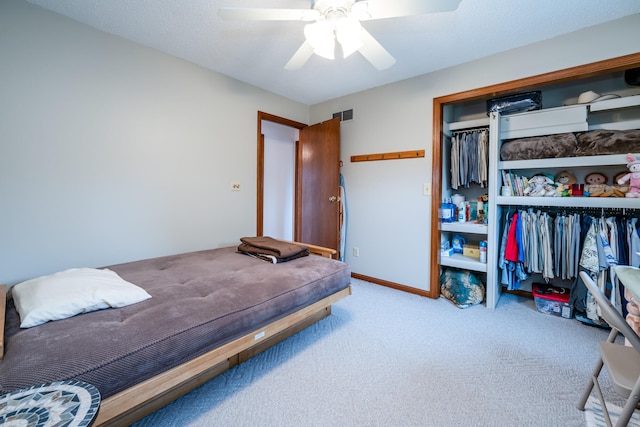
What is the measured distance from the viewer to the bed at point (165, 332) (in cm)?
96

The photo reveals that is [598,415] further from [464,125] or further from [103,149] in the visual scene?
[103,149]

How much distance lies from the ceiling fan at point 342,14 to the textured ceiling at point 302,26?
0.36 metres

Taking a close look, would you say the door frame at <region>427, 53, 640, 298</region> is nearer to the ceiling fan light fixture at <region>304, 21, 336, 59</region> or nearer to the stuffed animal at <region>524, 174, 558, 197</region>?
the stuffed animal at <region>524, 174, 558, 197</region>

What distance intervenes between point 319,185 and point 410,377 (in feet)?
8.05

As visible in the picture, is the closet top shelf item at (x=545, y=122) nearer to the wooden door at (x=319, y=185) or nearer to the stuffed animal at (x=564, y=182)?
the stuffed animal at (x=564, y=182)

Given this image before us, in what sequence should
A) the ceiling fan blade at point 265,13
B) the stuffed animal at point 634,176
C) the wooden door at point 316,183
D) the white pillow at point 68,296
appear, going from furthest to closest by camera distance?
the wooden door at point 316,183
the stuffed animal at point 634,176
the ceiling fan blade at point 265,13
the white pillow at point 68,296

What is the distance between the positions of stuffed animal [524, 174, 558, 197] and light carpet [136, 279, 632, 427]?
3.71 ft

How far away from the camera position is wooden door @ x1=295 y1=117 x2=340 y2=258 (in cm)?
333

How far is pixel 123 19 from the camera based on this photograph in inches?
75.5

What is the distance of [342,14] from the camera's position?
4.96 feet

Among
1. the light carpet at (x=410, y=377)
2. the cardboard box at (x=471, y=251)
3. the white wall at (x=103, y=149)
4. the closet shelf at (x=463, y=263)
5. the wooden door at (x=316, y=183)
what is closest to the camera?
the light carpet at (x=410, y=377)

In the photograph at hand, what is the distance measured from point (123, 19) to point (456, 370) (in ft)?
11.0

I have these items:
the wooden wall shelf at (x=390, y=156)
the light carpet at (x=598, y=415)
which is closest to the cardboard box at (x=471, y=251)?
the wooden wall shelf at (x=390, y=156)

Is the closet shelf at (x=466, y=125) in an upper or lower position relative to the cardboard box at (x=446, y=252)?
upper
